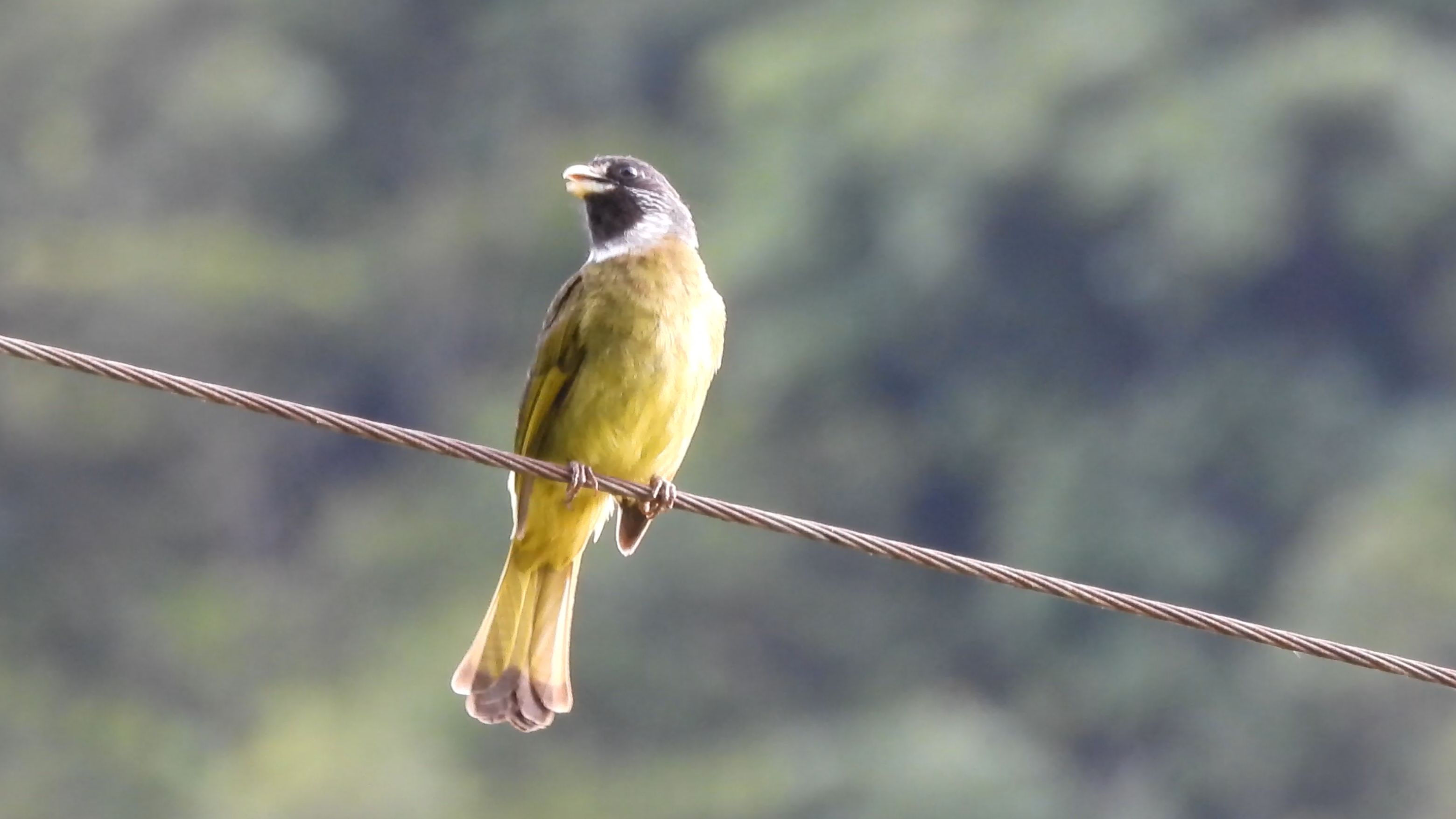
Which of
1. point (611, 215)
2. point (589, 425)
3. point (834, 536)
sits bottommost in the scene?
point (834, 536)

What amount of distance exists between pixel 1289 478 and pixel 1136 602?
25105mm

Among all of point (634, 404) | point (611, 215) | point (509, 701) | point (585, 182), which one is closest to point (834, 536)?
point (634, 404)

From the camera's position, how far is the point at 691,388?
7090mm

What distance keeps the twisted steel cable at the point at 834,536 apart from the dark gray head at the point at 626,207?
6.79 ft

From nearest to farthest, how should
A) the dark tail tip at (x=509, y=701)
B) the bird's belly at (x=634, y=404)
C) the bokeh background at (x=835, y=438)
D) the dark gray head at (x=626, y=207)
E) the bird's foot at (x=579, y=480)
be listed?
the bird's foot at (x=579, y=480), the bird's belly at (x=634, y=404), the dark tail tip at (x=509, y=701), the dark gray head at (x=626, y=207), the bokeh background at (x=835, y=438)

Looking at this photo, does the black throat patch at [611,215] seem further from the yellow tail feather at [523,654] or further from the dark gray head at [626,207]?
the yellow tail feather at [523,654]

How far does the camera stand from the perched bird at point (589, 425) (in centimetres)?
704

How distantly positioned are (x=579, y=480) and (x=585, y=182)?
160 cm

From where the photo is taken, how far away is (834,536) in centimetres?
551

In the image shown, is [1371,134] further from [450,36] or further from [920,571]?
[450,36]

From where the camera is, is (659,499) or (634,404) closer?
(659,499)

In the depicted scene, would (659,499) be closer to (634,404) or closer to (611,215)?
(634,404)

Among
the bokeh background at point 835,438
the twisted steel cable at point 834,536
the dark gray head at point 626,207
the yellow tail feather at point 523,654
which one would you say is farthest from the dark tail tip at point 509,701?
the bokeh background at point 835,438

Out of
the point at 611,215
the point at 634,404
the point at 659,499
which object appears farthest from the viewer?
the point at 611,215
